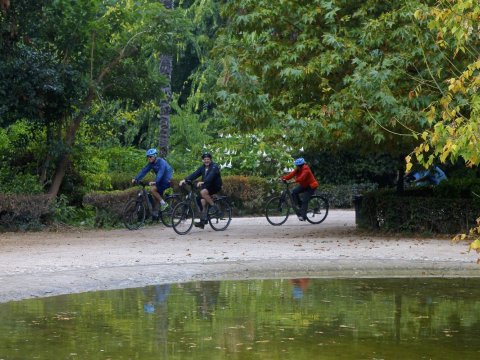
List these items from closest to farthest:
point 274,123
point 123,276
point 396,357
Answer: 1. point 396,357
2. point 123,276
3. point 274,123

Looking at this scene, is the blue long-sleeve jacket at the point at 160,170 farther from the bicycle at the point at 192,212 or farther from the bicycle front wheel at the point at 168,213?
the bicycle at the point at 192,212

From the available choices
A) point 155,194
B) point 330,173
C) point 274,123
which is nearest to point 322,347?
point 274,123

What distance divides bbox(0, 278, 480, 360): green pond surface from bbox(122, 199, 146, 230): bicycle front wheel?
8.83 m

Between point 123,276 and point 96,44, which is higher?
point 96,44

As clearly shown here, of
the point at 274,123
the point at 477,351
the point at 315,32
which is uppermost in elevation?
the point at 315,32

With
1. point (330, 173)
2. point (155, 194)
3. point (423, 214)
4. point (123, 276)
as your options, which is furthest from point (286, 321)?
point (330, 173)

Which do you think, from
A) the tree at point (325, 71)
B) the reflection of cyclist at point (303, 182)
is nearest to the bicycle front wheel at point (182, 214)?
the tree at point (325, 71)

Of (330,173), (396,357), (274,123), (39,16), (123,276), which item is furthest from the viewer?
(330,173)

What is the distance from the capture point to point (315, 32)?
19625mm

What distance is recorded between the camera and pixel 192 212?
21.6m

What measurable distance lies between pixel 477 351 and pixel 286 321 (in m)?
2.19

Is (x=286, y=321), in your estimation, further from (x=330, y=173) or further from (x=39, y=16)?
(x=330, y=173)

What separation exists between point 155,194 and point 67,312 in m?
11.6

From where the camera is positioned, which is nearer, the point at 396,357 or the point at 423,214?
the point at 396,357
